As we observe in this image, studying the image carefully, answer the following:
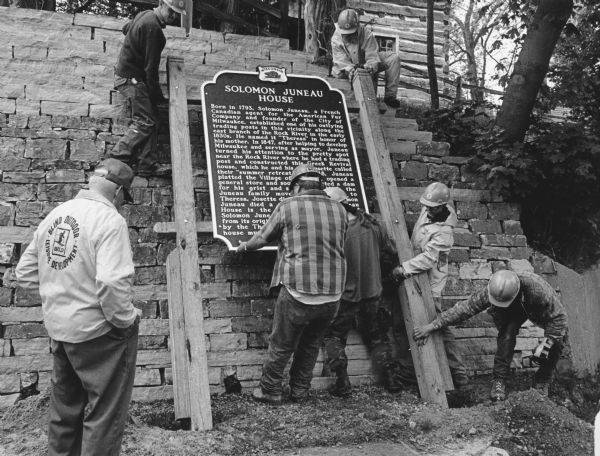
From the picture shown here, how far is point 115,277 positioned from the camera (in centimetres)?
375

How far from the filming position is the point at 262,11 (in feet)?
47.5

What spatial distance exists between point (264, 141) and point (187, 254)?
1.80 m

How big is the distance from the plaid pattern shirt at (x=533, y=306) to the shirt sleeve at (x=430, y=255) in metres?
0.52

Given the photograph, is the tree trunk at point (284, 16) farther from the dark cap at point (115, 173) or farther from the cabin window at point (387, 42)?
the dark cap at point (115, 173)

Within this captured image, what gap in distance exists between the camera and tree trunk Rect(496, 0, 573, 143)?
8328mm

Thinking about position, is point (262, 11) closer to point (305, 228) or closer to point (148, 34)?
point (148, 34)

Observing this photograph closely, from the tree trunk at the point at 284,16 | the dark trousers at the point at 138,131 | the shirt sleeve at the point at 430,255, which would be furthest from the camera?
the tree trunk at the point at 284,16

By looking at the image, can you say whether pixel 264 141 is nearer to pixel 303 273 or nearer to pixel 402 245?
pixel 402 245

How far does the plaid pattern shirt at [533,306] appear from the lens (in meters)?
6.04

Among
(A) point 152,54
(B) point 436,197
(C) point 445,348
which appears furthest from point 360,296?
(A) point 152,54

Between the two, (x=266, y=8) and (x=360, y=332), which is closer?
(x=360, y=332)

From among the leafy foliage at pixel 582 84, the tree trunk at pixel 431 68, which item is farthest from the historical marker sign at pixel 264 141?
the tree trunk at pixel 431 68

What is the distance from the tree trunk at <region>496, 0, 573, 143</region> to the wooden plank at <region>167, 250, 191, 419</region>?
5071mm

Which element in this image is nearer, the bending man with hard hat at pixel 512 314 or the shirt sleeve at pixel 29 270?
the shirt sleeve at pixel 29 270
